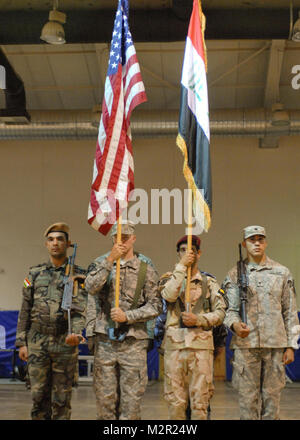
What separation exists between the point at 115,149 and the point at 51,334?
1.65m

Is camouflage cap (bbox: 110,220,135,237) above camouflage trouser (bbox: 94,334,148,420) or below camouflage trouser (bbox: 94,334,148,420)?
above

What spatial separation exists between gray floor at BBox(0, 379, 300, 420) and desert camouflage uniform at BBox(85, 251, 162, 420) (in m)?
2.21

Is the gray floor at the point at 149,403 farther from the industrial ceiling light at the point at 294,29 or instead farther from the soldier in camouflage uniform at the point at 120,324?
the industrial ceiling light at the point at 294,29

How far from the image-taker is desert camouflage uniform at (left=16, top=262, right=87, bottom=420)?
4613 mm

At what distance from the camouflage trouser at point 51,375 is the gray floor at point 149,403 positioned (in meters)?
1.88

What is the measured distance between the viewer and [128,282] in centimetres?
468

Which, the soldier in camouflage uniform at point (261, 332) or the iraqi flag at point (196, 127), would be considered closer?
the soldier in camouflage uniform at point (261, 332)

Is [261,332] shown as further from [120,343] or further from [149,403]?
[149,403]

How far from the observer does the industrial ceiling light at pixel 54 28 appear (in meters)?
7.48

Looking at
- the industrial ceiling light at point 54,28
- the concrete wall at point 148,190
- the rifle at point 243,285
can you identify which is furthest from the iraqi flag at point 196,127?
the concrete wall at point 148,190

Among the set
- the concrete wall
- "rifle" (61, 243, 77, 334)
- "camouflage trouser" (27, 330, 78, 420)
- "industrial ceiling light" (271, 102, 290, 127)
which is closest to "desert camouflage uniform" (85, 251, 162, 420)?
"rifle" (61, 243, 77, 334)

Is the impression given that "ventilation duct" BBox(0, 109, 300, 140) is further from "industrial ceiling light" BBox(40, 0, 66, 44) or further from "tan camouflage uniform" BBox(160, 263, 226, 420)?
"tan camouflage uniform" BBox(160, 263, 226, 420)

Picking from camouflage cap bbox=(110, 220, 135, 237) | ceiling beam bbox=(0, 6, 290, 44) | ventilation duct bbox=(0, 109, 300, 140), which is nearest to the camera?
camouflage cap bbox=(110, 220, 135, 237)

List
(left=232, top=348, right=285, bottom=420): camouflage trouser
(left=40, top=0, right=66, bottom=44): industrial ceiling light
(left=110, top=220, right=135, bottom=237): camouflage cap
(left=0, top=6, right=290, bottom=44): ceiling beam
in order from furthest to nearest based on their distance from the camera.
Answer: (left=0, top=6, right=290, bottom=44): ceiling beam < (left=40, top=0, right=66, bottom=44): industrial ceiling light < (left=110, top=220, right=135, bottom=237): camouflage cap < (left=232, top=348, right=285, bottom=420): camouflage trouser
